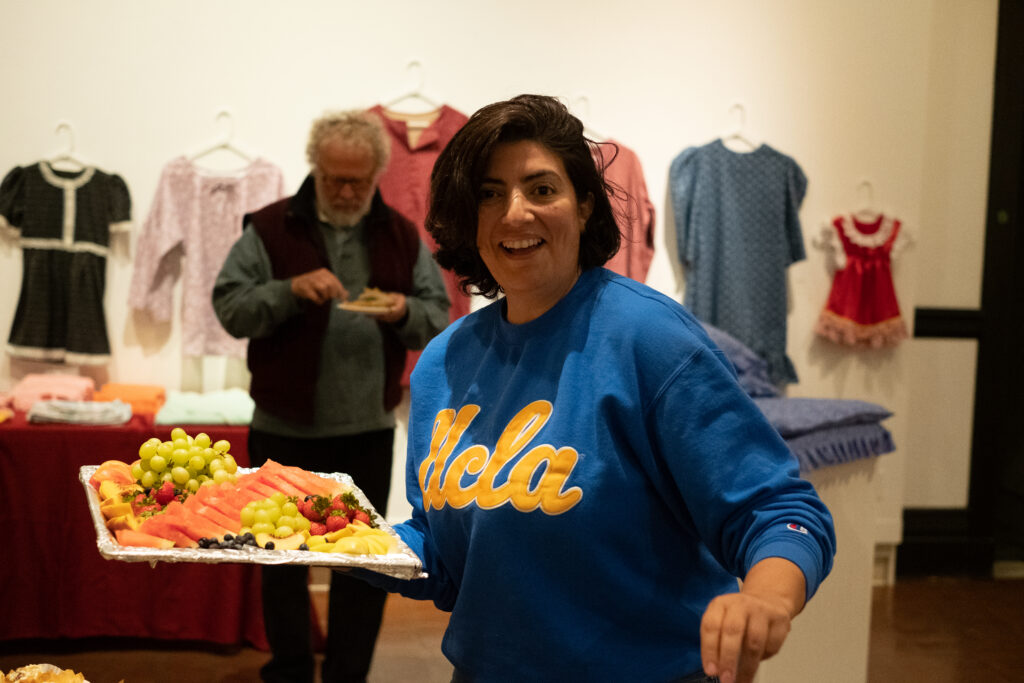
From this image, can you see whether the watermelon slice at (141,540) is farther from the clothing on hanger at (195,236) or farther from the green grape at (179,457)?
the clothing on hanger at (195,236)

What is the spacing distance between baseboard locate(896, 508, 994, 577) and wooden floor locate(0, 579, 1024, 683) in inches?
12.1

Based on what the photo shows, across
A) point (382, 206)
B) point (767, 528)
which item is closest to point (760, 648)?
point (767, 528)

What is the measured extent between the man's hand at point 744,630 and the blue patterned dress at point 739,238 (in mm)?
3294

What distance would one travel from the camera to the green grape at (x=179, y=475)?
1.40m

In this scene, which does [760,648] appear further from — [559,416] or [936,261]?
[936,261]

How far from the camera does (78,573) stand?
314cm

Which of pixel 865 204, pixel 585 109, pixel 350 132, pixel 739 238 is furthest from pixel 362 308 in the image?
pixel 865 204

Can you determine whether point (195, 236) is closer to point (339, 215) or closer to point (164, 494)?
point (339, 215)

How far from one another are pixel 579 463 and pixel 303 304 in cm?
157

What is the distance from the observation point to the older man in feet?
8.43

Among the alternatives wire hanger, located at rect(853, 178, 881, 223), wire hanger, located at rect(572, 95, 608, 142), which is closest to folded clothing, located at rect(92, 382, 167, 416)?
wire hanger, located at rect(572, 95, 608, 142)

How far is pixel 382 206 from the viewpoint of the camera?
8.79 feet

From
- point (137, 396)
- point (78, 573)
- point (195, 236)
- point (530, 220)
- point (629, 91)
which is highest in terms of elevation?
point (629, 91)

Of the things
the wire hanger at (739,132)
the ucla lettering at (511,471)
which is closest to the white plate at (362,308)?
the ucla lettering at (511,471)
